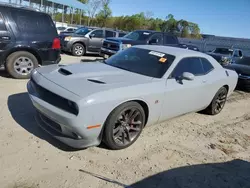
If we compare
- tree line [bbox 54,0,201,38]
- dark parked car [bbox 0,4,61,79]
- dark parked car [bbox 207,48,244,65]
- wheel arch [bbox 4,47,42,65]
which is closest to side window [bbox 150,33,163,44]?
dark parked car [bbox 207,48,244,65]

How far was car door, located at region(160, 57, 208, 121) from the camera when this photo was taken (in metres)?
4.13

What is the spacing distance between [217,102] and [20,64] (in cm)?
529

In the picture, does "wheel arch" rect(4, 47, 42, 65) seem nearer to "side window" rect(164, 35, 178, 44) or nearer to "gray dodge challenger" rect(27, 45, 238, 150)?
"gray dodge challenger" rect(27, 45, 238, 150)

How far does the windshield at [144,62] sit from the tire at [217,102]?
1.80 m

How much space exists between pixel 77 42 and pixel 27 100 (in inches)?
333

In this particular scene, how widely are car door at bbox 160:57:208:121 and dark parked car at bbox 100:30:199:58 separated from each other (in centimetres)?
622

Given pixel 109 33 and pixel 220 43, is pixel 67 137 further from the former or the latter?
pixel 220 43

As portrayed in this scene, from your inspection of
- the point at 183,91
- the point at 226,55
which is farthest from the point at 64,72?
the point at 226,55

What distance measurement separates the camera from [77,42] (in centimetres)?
1312

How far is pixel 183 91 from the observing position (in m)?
4.33

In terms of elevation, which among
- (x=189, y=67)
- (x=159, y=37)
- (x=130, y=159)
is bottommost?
(x=130, y=159)

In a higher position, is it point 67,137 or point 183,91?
point 183,91

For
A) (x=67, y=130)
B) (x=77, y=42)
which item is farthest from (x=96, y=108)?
(x=77, y=42)

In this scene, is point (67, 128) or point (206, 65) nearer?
point (67, 128)
